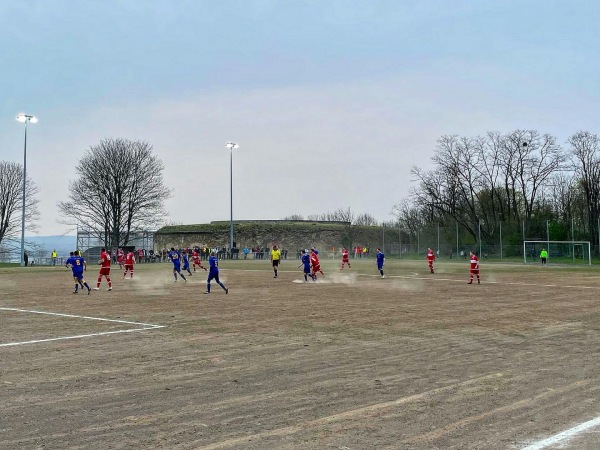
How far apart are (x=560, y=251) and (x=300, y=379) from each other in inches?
2142

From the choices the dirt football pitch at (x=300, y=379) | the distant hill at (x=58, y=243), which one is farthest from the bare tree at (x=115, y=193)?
the dirt football pitch at (x=300, y=379)

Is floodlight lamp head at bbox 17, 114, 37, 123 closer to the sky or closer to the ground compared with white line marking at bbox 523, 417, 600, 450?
closer to the sky

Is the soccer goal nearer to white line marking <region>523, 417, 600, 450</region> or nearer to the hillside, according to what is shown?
the hillside

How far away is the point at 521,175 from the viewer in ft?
236

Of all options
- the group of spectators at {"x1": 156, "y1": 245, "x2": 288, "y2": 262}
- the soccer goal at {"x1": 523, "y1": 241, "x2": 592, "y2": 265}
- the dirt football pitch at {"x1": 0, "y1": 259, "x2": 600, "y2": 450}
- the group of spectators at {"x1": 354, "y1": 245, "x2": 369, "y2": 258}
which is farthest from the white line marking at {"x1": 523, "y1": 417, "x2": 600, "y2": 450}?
the group of spectators at {"x1": 354, "y1": 245, "x2": 369, "y2": 258}

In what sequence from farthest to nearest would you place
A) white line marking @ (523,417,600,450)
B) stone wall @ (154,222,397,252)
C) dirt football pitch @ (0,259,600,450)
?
stone wall @ (154,222,397,252)
dirt football pitch @ (0,259,600,450)
white line marking @ (523,417,600,450)

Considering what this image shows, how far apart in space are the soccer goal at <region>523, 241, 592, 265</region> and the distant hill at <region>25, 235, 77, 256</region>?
48206mm

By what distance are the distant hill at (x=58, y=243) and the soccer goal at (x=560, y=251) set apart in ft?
158

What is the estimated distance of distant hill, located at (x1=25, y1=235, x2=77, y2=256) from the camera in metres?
68.2

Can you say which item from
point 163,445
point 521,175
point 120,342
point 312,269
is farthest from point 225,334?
point 521,175

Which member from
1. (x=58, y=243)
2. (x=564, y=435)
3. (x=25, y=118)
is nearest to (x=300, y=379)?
(x=564, y=435)

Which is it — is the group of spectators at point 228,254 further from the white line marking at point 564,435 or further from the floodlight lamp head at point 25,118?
the white line marking at point 564,435

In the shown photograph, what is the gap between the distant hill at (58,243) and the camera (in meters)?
68.2

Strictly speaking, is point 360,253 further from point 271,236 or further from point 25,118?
point 25,118
